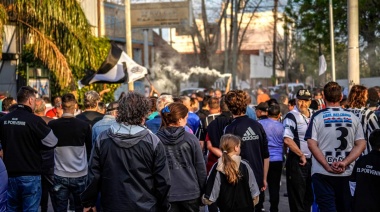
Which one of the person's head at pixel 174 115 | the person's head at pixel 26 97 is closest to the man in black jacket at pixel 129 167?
the person's head at pixel 174 115

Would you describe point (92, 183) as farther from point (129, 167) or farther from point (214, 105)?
point (214, 105)

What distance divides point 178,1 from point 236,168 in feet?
92.6

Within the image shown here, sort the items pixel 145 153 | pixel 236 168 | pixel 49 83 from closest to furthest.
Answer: pixel 145 153 → pixel 236 168 → pixel 49 83

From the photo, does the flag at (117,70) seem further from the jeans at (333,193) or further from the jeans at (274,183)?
the jeans at (333,193)

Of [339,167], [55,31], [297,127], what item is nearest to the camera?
[339,167]

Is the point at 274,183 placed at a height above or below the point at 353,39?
below

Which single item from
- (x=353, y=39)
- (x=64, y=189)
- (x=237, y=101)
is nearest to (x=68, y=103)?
(x=64, y=189)

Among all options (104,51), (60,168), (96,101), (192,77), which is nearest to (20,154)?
(60,168)

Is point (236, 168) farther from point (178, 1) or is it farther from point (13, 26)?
point (178, 1)

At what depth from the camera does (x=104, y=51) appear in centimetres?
2231

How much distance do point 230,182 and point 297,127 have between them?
3051 millimetres

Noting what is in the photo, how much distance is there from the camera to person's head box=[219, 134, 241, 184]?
7.45 m

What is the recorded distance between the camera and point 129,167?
6.12 m

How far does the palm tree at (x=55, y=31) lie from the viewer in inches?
714
